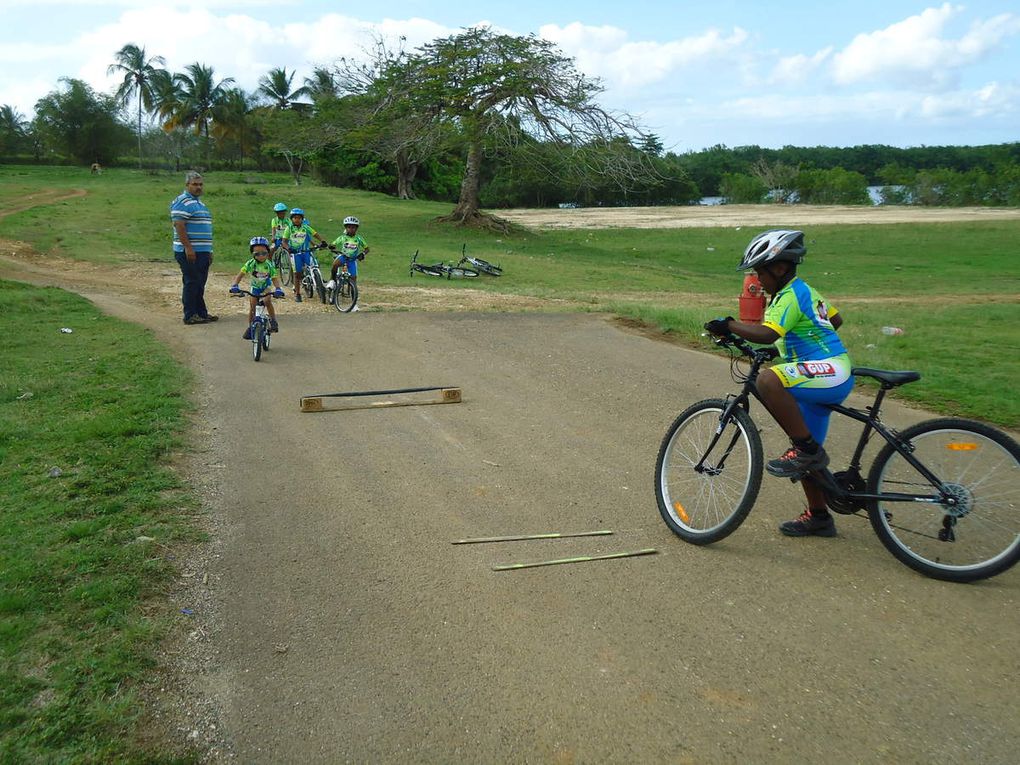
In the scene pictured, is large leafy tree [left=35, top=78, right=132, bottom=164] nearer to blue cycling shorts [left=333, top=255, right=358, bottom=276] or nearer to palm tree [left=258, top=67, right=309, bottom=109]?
palm tree [left=258, top=67, right=309, bottom=109]

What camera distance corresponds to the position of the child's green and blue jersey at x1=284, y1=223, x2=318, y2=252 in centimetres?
1575

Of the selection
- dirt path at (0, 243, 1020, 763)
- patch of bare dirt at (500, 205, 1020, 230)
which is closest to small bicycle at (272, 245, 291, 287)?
dirt path at (0, 243, 1020, 763)

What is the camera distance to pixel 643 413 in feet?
25.5

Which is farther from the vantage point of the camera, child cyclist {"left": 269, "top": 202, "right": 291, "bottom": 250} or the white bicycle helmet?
child cyclist {"left": 269, "top": 202, "right": 291, "bottom": 250}

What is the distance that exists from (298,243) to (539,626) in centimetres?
1299

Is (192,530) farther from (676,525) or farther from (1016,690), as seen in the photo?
(1016,690)

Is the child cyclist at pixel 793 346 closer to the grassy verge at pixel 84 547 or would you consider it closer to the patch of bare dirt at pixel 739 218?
the grassy verge at pixel 84 547

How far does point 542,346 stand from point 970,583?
7037 mm

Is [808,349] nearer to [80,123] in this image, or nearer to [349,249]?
[349,249]

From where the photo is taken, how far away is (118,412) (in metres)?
7.31

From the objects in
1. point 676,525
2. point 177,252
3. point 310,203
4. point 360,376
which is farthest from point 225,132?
point 676,525

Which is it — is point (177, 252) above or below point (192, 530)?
above

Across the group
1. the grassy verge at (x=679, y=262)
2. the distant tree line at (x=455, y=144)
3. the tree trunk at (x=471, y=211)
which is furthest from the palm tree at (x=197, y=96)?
the tree trunk at (x=471, y=211)

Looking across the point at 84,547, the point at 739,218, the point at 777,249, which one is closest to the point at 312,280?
the point at 84,547
